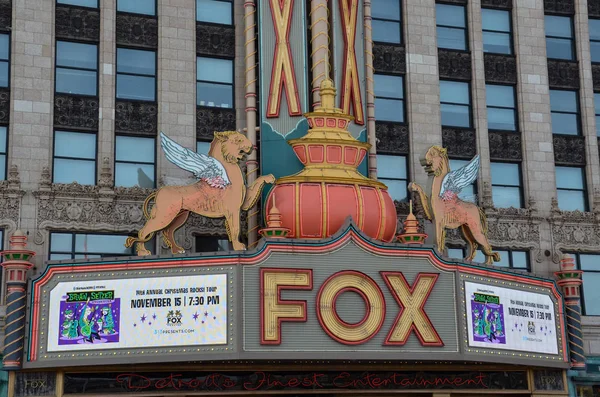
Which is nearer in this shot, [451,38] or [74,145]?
[74,145]

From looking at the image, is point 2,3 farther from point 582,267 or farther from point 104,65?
point 582,267

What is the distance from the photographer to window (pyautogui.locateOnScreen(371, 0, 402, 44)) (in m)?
42.5

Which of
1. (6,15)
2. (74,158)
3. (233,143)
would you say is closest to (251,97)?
(233,143)

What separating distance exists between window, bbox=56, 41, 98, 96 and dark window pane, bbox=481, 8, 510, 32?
54.8ft

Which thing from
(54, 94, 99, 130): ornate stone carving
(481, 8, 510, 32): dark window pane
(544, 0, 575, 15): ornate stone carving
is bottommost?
(54, 94, 99, 130): ornate stone carving

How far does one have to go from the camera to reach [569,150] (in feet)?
143

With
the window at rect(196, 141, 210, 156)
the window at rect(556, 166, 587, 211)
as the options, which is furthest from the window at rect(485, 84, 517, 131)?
the window at rect(196, 141, 210, 156)

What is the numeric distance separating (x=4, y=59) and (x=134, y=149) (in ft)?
18.6

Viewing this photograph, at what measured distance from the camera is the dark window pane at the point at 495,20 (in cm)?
4434

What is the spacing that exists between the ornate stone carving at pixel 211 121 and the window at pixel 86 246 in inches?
192

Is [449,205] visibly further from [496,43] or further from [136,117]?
[136,117]

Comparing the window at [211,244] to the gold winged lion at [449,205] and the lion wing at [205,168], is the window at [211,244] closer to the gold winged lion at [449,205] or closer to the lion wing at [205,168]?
the lion wing at [205,168]

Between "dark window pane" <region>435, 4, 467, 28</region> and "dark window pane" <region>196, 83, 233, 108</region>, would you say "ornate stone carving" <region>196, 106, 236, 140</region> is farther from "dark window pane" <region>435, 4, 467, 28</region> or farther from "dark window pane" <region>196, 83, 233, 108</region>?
"dark window pane" <region>435, 4, 467, 28</region>

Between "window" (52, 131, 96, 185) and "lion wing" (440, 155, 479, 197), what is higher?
"window" (52, 131, 96, 185)
